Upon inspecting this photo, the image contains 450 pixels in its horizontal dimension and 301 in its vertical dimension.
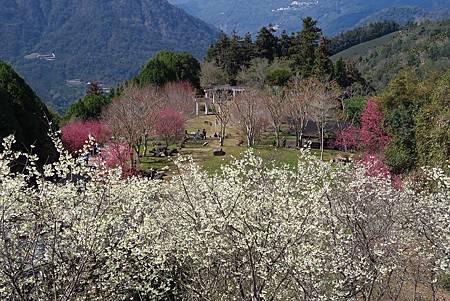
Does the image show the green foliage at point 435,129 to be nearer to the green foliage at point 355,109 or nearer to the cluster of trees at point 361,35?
the green foliage at point 355,109

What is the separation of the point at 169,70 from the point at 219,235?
4055 cm

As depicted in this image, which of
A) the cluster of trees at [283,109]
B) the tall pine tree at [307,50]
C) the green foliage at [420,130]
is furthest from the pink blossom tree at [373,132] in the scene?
the tall pine tree at [307,50]

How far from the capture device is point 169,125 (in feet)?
96.0

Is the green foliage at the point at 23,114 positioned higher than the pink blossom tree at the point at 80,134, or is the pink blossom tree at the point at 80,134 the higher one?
the green foliage at the point at 23,114

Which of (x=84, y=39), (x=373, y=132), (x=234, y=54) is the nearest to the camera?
(x=373, y=132)

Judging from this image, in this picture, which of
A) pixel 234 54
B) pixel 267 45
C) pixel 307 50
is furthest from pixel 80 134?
pixel 267 45

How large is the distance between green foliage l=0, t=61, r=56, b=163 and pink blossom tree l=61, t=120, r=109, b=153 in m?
4.17

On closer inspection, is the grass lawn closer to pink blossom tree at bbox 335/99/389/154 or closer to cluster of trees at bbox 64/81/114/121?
pink blossom tree at bbox 335/99/389/154

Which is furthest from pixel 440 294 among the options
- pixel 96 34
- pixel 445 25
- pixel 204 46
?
pixel 204 46

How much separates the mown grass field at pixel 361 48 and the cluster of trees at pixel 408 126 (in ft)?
223

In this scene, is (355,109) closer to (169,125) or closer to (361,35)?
(169,125)

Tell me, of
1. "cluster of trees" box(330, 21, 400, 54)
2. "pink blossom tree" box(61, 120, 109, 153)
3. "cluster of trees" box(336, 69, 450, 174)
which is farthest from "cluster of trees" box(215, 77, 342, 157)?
"cluster of trees" box(330, 21, 400, 54)

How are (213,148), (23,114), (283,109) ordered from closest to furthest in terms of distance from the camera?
(23,114)
(213,148)
(283,109)

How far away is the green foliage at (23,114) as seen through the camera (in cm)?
1973
